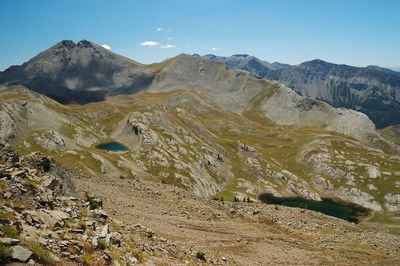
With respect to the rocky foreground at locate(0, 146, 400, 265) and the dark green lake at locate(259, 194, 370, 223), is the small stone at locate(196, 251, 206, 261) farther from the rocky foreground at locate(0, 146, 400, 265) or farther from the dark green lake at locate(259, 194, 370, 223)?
the dark green lake at locate(259, 194, 370, 223)

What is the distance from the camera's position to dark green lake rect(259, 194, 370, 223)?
180 meters

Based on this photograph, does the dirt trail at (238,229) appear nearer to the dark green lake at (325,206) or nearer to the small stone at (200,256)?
the small stone at (200,256)

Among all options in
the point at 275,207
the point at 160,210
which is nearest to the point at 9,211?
the point at 160,210

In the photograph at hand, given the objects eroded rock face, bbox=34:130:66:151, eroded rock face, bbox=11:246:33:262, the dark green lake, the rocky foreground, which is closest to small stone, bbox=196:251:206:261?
the rocky foreground

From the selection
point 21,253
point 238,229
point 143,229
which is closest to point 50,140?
point 238,229

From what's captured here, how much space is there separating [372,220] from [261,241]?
13054 centimetres

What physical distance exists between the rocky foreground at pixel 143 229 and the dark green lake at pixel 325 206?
98920 millimetres

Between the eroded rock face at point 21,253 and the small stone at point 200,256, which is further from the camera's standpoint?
the small stone at point 200,256

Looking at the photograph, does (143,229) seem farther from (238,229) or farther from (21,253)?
(238,229)

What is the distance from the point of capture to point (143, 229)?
129 ft

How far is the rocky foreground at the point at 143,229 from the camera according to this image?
24.2 meters

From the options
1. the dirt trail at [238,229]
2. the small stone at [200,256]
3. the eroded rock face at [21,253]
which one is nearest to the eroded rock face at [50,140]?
the dirt trail at [238,229]

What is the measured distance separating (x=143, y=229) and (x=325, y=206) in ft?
553

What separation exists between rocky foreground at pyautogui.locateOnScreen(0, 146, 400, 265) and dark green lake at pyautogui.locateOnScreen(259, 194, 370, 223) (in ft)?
325
